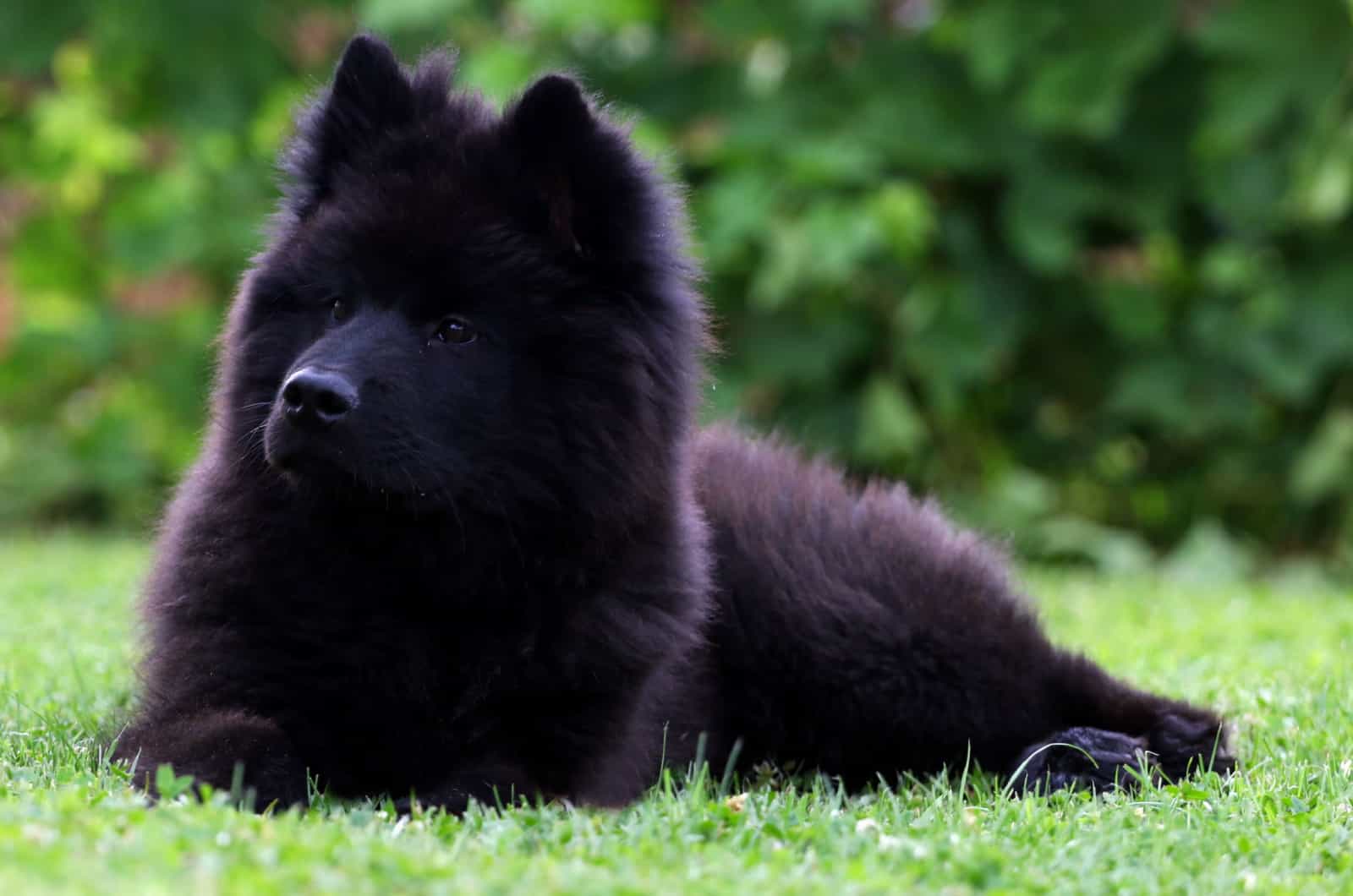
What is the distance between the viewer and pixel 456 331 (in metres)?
3.49

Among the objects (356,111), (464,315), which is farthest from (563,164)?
(356,111)

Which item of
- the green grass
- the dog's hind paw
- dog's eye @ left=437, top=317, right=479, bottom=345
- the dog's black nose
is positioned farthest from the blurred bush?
the dog's black nose

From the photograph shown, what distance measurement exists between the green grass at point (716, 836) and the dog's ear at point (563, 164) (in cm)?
127

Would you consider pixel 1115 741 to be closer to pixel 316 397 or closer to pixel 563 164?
pixel 563 164

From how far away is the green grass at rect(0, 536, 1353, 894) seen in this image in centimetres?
249

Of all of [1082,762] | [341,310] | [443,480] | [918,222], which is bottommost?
[1082,762]

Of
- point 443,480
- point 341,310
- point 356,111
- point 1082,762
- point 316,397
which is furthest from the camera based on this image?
point 1082,762

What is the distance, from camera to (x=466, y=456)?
3434mm

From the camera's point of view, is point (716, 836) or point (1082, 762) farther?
point (1082, 762)

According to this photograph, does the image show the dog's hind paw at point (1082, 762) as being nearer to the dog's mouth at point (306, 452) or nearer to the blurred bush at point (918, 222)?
the dog's mouth at point (306, 452)

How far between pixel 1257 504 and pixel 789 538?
5977 mm

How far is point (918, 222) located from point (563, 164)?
5510mm

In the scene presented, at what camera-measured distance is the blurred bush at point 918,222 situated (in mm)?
8750

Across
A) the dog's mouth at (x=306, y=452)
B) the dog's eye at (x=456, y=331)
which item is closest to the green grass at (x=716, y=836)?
the dog's mouth at (x=306, y=452)
